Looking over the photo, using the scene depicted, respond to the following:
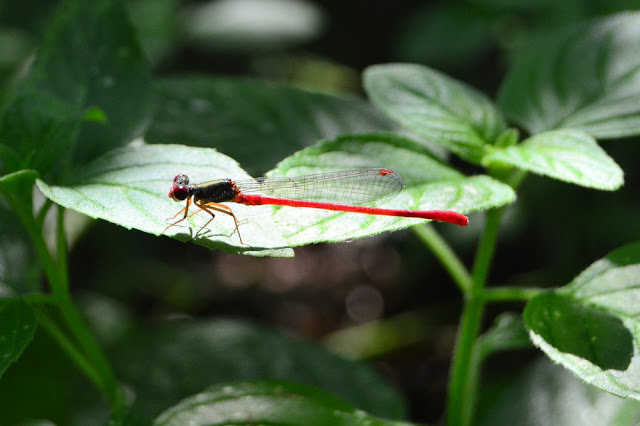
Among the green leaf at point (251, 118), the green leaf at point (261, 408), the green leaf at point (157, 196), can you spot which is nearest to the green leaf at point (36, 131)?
the green leaf at point (157, 196)

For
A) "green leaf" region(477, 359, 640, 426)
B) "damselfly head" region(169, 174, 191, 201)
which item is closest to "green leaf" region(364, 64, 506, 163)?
"damselfly head" region(169, 174, 191, 201)

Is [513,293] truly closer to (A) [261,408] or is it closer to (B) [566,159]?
(B) [566,159]

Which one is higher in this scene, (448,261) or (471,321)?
(448,261)

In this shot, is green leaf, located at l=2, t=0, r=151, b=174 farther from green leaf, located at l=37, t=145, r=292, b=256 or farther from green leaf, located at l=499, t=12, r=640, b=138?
green leaf, located at l=499, t=12, r=640, b=138

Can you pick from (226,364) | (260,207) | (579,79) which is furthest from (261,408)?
(579,79)

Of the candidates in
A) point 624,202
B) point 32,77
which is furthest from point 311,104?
point 624,202

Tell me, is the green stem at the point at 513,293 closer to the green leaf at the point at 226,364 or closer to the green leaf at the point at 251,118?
the green leaf at the point at 226,364
